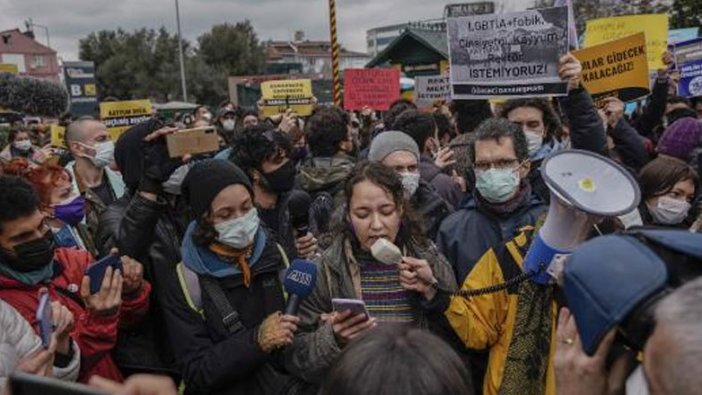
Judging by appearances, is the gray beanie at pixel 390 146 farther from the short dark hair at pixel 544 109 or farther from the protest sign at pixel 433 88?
the protest sign at pixel 433 88

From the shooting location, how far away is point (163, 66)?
182ft

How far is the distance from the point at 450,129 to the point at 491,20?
11.2 ft

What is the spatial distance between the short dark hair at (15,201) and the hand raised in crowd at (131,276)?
461mm

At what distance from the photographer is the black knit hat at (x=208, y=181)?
9.68 ft

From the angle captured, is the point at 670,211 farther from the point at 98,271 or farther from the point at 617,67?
the point at 98,271

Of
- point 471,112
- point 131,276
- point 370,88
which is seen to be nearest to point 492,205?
point 131,276

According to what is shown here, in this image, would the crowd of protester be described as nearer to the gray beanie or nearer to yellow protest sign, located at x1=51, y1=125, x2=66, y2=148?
the gray beanie

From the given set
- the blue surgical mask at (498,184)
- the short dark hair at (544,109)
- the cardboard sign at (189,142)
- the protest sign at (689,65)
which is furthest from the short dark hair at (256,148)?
the protest sign at (689,65)

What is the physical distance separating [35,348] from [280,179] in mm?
1949

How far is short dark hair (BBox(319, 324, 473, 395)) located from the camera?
1416 millimetres

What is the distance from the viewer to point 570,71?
3.57m

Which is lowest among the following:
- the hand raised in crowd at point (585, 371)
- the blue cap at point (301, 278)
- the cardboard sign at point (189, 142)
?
the blue cap at point (301, 278)

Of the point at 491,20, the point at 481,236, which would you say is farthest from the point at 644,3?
the point at 481,236

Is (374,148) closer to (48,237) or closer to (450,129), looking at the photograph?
(48,237)
